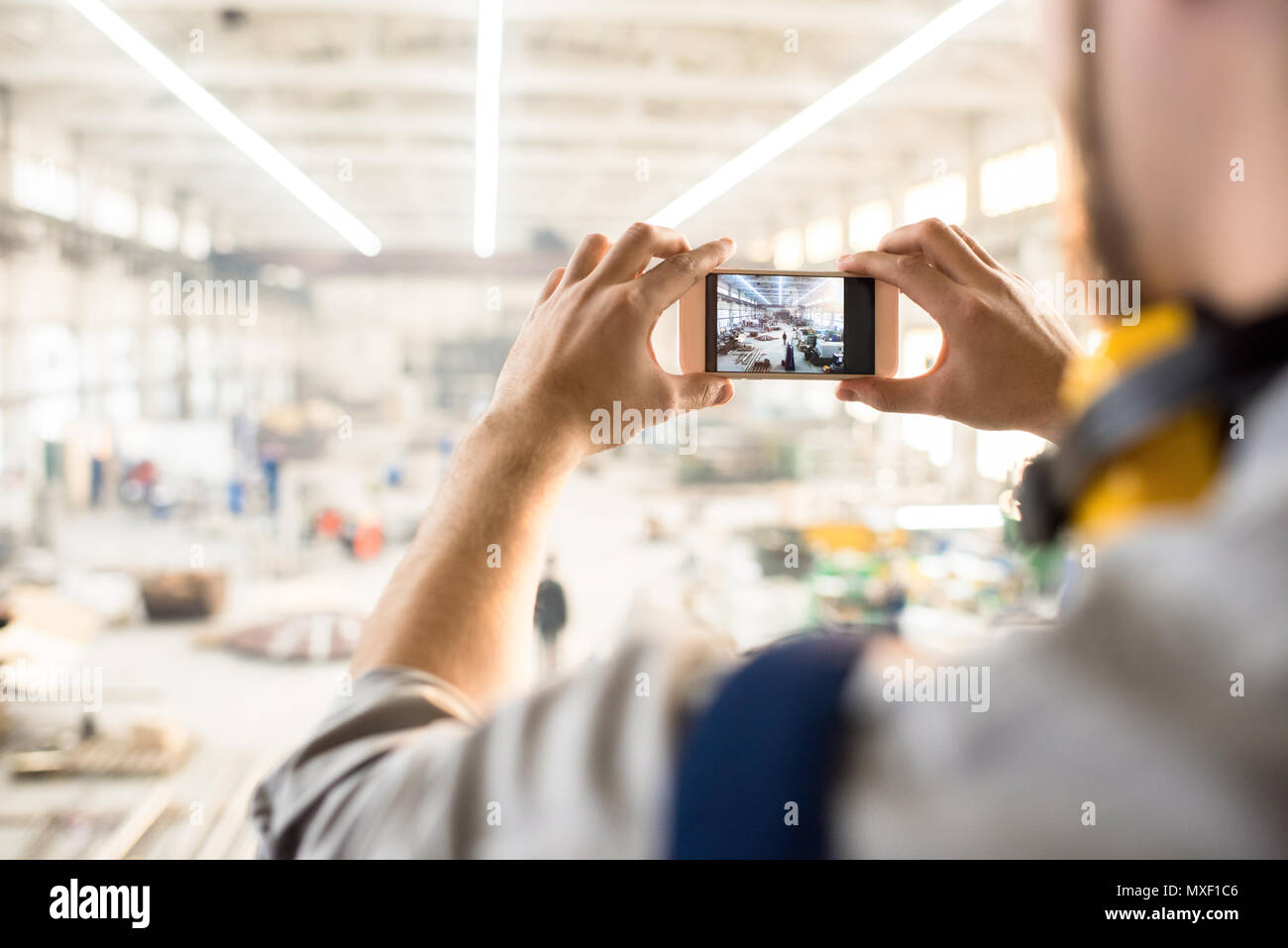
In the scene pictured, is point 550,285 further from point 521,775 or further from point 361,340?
point 361,340

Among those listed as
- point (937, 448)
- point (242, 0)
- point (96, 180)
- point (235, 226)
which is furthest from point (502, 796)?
point (235, 226)

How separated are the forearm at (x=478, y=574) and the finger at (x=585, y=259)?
0.18 metres

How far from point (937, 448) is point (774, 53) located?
7.13 m

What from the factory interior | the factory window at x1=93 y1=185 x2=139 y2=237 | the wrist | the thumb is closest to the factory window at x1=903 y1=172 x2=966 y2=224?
the factory interior

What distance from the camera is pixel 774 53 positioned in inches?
308

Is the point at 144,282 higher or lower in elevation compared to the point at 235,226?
lower

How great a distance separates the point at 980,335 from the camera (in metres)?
0.86

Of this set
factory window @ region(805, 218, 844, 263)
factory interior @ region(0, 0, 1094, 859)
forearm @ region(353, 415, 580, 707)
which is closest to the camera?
forearm @ region(353, 415, 580, 707)

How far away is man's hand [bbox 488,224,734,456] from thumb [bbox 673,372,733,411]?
49mm

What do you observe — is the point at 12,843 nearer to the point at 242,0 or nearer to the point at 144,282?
the point at 242,0

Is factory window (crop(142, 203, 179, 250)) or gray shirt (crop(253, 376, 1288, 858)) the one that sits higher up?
factory window (crop(142, 203, 179, 250))

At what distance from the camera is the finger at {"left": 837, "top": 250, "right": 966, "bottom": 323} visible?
34.4 inches

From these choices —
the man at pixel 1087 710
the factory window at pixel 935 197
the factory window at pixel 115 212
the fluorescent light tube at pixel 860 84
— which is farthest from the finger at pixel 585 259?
the factory window at pixel 115 212

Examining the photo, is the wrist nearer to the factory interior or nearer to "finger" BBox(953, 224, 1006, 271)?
the factory interior
